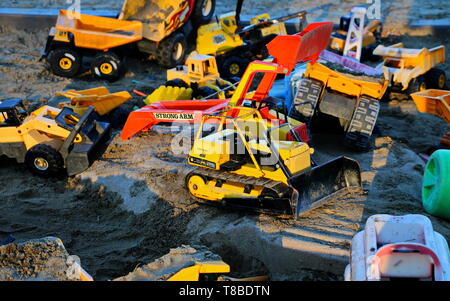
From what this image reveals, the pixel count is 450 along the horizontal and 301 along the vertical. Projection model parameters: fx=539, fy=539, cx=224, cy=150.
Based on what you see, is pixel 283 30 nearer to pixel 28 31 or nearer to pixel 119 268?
pixel 28 31

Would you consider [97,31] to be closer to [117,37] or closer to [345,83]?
[117,37]

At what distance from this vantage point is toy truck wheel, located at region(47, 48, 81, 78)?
11891 millimetres

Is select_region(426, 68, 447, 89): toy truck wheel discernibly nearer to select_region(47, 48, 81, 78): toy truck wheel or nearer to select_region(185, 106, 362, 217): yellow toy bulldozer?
select_region(185, 106, 362, 217): yellow toy bulldozer

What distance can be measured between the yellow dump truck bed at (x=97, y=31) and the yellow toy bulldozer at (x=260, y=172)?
5.40m

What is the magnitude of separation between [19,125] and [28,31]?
7.89 m

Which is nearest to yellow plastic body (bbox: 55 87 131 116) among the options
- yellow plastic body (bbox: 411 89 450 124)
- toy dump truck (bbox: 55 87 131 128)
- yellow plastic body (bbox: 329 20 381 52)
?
toy dump truck (bbox: 55 87 131 128)

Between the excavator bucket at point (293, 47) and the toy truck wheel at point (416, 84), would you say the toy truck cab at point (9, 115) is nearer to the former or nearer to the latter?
Result: the excavator bucket at point (293, 47)

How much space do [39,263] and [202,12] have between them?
962 centimetres

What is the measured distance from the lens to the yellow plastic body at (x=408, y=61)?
10805 millimetres

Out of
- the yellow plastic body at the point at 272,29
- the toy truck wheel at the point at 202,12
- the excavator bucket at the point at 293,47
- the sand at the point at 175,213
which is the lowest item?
the sand at the point at 175,213

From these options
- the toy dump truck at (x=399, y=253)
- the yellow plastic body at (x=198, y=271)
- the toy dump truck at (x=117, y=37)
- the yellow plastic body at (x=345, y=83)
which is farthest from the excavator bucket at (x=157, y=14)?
the toy dump truck at (x=399, y=253)

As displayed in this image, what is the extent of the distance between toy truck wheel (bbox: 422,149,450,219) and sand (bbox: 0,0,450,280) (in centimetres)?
12

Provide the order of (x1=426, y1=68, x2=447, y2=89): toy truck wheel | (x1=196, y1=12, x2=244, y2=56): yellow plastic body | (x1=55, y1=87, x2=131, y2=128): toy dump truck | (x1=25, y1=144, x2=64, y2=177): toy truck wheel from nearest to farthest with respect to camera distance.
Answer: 1. (x1=25, y1=144, x2=64, y2=177): toy truck wheel
2. (x1=55, y1=87, x2=131, y2=128): toy dump truck
3. (x1=426, y1=68, x2=447, y2=89): toy truck wheel
4. (x1=196, y1=12, x2=244, y2=56): yellow plastic body

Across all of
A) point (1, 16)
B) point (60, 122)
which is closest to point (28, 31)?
point (1, 16)
